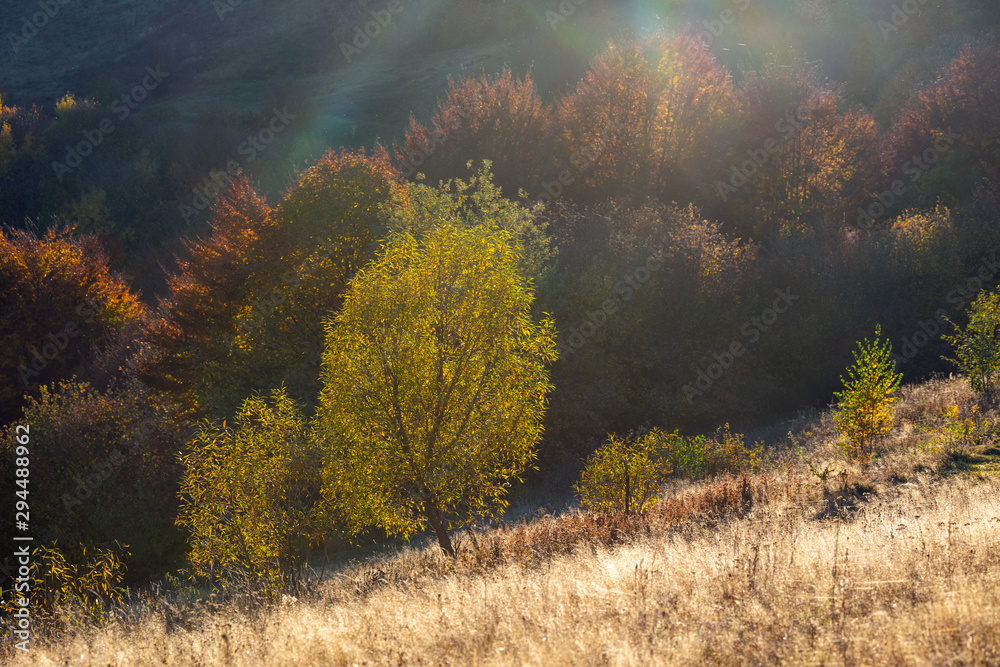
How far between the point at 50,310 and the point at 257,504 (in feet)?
111

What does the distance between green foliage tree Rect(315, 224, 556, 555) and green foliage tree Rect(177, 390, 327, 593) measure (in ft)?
3.35

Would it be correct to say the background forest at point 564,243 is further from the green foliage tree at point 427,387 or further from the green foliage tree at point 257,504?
the green foliage tree at point 427,387

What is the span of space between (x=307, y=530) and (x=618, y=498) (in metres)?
7.03

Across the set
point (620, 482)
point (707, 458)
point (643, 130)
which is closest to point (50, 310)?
point (643, 130)

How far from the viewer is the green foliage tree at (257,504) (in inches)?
527

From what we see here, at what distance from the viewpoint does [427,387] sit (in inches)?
510

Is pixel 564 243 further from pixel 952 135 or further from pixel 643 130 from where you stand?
pixel 952 135

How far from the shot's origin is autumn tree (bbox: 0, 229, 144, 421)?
3681 centimetres

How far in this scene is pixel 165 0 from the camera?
352 feet

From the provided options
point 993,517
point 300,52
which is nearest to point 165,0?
point 300,52

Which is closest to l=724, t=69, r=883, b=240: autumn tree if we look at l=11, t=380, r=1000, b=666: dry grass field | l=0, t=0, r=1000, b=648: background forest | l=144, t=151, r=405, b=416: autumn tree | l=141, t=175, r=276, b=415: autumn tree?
l=0, t=0, r=1000, b=648: background forest

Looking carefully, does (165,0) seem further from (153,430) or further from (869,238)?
(869,238)

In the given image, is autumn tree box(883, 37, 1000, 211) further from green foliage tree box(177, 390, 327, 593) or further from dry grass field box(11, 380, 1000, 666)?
green foliage tree box(177, 390, 327, 593)

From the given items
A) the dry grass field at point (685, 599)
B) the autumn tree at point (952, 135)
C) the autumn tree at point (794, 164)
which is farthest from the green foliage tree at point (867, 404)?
the autumn tree at point (952, 135)
